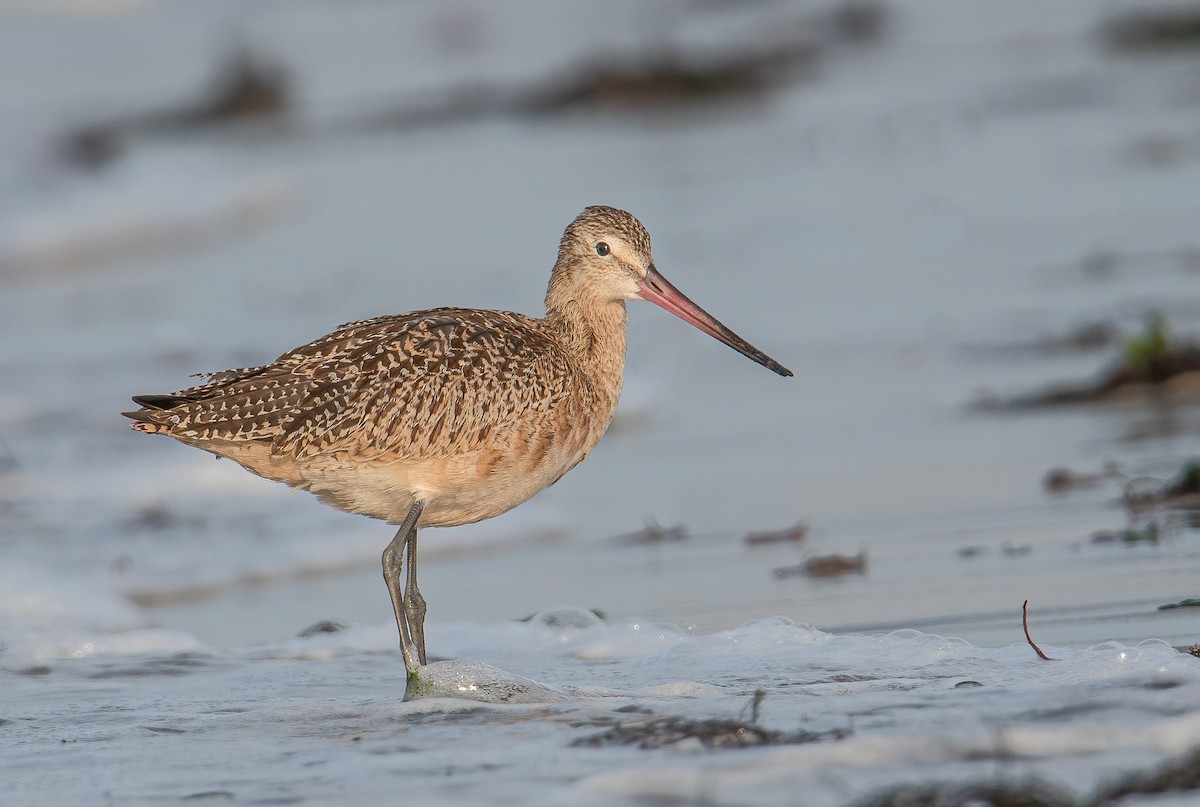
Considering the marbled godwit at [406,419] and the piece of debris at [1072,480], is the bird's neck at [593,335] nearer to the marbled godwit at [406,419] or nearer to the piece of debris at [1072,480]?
the marbled godwit at [406,419]

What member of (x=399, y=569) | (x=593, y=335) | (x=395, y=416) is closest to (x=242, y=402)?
(x=395, y=416)

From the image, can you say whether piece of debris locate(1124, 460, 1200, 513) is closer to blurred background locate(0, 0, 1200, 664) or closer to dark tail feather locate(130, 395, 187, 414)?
blurred background locate(0, 0, 1200, 664)

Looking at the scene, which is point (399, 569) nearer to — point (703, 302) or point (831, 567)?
point (831, 567)

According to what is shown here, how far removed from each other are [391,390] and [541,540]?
6.62ft

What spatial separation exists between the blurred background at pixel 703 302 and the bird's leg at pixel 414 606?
0.53 meters

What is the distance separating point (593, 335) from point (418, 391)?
2.93 ft

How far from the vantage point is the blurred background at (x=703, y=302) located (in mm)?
6594

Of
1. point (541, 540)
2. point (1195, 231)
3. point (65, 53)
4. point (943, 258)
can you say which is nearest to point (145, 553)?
point (541, 540)

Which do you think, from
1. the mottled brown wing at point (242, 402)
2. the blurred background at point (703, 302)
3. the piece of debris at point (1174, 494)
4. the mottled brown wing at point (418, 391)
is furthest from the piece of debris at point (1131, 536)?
the mottled brown wing at point (242, 402)

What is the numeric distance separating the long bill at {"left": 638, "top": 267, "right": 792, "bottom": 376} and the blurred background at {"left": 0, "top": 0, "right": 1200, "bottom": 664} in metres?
0.71

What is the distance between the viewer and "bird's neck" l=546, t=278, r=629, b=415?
245 inches

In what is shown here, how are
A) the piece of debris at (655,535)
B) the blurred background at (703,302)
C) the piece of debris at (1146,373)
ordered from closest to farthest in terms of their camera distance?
1. the blurred background at (703,302)
2. the piece of debris at (655,535)
3. the piece of debris at (1146,373)

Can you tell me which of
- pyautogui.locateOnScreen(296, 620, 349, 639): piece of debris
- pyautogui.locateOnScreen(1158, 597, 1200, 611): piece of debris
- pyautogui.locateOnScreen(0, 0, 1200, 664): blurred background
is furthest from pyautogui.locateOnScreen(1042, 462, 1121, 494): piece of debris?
pyautogui.locateOnScreen(296, 620, 349, 639): piece of debris

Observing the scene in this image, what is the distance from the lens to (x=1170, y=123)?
52.1 feet
